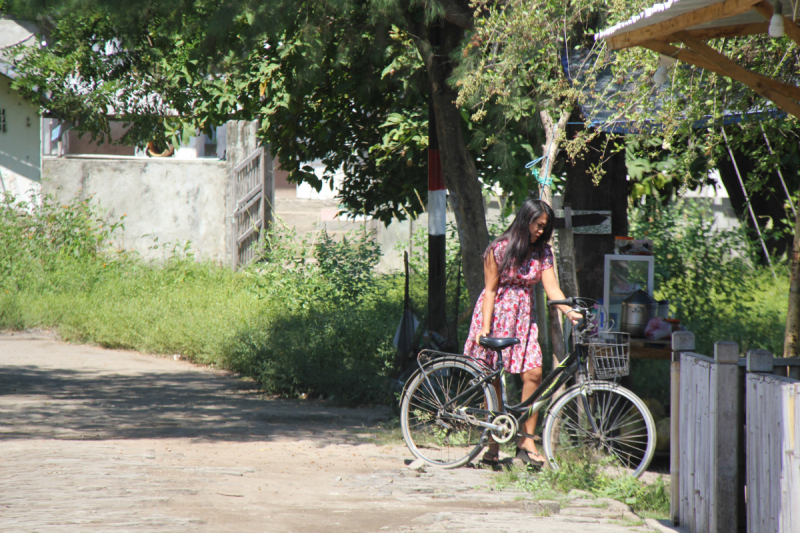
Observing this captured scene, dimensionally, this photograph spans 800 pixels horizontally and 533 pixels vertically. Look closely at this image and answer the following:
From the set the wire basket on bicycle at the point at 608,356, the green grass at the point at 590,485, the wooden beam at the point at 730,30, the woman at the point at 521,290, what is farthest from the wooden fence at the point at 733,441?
the wooden beam at the point at 730,30

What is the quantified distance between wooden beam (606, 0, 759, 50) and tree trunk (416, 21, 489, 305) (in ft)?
7.31

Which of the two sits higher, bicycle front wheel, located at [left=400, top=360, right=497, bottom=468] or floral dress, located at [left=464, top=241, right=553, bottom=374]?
floral dress, located at [left=464, top=241, right=553, bottom=374]

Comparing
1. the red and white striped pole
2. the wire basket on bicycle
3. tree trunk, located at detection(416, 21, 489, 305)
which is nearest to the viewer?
the wire basket on bicycle

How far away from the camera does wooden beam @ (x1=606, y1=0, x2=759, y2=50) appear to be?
3.71m

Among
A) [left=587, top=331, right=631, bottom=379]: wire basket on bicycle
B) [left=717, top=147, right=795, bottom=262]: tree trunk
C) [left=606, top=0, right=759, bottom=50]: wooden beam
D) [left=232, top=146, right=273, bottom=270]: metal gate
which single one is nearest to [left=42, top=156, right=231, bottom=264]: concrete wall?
[left=232, top=146, right=273, bottom=270]: metal gate

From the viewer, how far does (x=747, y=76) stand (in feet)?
13.9

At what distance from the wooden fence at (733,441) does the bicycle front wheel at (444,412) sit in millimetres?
1646

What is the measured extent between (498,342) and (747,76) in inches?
87.2

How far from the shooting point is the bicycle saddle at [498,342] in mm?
5168

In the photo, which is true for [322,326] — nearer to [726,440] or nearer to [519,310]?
[519,310]

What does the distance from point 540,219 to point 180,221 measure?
469 inches

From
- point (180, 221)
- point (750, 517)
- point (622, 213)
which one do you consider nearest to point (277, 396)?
point (622, 213)

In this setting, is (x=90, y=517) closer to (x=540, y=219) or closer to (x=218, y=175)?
(x=540, y=219)

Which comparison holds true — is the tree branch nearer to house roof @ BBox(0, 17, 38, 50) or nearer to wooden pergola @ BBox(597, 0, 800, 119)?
wooden pergola @ BBox(597, 0, 800, 119)
